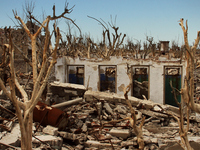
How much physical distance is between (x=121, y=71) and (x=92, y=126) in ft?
15.1

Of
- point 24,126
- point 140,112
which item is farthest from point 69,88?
point 24,126

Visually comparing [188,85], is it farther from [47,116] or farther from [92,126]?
[92,126]

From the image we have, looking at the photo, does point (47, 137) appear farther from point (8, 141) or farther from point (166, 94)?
point (166, 94)

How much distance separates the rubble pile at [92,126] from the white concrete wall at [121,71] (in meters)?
1.43

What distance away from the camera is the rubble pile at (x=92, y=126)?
5.64 metres

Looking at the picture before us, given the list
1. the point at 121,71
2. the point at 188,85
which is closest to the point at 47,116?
the point at 188,85

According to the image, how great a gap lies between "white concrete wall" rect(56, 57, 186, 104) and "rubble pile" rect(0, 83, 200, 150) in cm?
143

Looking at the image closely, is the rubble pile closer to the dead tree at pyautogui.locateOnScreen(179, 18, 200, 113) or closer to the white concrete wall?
the white concrete wall

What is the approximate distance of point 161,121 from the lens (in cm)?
898

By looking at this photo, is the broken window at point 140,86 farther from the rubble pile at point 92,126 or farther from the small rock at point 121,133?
the small rock at point 121,133

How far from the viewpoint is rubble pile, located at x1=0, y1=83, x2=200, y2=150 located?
5637 mm

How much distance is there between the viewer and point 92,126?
307 inches

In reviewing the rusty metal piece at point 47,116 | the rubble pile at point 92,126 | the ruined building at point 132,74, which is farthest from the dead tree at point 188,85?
the ruined building at point 132,74

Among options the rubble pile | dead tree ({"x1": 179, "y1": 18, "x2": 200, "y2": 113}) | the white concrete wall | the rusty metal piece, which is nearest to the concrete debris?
the rubble pile
